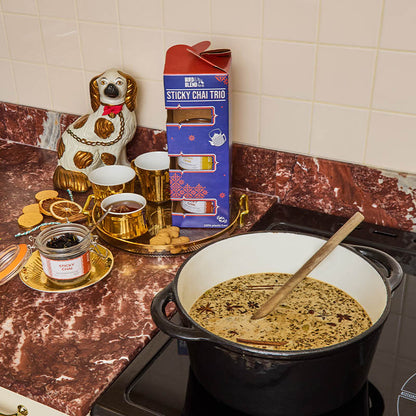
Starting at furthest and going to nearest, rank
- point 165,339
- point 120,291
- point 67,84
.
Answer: point 67,84, point 120,291, point 165,339

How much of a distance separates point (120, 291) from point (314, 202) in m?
0.54

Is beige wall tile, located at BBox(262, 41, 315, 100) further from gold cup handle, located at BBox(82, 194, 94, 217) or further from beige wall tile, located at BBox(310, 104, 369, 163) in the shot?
gold cup handle, located at BBox(82, 194, 94, 217)

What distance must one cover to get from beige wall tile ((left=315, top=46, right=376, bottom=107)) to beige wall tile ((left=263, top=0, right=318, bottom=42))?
52 millimetres

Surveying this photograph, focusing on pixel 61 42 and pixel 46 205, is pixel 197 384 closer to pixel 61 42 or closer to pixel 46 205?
pixel 46 205

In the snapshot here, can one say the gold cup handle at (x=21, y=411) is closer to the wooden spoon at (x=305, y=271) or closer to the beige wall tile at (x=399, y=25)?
the wooden spoon at (x=305, y=271)

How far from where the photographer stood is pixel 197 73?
1.13 m

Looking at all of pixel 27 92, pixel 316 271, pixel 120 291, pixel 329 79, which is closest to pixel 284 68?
pixel 329 79

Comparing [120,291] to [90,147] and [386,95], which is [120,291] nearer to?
[90,147]

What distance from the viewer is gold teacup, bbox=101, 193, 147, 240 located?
4.05 ft

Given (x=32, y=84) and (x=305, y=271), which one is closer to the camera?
(x=305, y=271)

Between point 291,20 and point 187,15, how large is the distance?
26 centimetres

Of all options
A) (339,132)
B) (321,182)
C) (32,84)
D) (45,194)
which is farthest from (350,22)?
(32,84)

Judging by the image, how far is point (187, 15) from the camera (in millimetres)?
1328

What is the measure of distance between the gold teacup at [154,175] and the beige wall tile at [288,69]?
1.03 feet
